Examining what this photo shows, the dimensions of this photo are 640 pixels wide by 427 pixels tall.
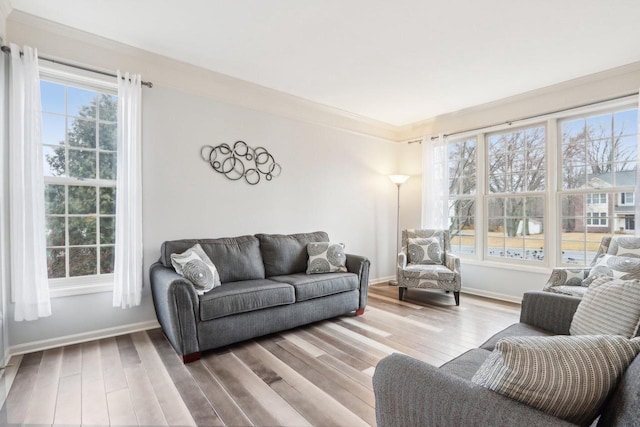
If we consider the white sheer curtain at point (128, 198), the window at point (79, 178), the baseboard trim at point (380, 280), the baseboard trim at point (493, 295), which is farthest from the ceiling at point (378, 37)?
the baseboard trim at point (380, 280)

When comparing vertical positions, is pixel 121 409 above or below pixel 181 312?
below

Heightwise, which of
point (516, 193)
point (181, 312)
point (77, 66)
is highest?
point (77, 66)

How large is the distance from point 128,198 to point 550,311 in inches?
130

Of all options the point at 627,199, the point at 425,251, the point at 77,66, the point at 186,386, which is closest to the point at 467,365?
the point at 186,386

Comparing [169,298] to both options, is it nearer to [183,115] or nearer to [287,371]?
[287,371]

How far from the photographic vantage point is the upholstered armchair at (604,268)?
2.62 m

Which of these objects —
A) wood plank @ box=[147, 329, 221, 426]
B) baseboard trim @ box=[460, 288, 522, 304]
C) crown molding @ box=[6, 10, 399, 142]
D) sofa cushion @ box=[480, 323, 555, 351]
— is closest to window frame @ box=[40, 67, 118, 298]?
crown molding @ box=[6, 10, 399, 142]

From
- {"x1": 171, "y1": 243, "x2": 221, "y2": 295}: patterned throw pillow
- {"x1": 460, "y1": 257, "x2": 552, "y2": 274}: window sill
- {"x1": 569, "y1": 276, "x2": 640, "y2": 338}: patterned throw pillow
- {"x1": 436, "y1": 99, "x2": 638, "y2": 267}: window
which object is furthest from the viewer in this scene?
{"x1": 460, "y1": 257, "x2": 552, "y2": 274}: window sill

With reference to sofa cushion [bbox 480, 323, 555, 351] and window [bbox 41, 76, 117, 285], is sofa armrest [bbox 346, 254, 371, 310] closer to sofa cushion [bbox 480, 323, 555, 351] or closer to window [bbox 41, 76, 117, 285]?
sofa cushion [bbox 480, 323, 555, 351]

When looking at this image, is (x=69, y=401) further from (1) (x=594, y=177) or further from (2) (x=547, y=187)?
(1) (x=594, y=177)

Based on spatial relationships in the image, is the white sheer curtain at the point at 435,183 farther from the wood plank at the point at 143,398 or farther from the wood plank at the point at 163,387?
the wood plank at the point at 143,398

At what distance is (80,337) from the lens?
2725mm

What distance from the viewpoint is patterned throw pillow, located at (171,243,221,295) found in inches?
102

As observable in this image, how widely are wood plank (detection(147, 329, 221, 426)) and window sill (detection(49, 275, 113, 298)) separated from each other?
25.3 inches
